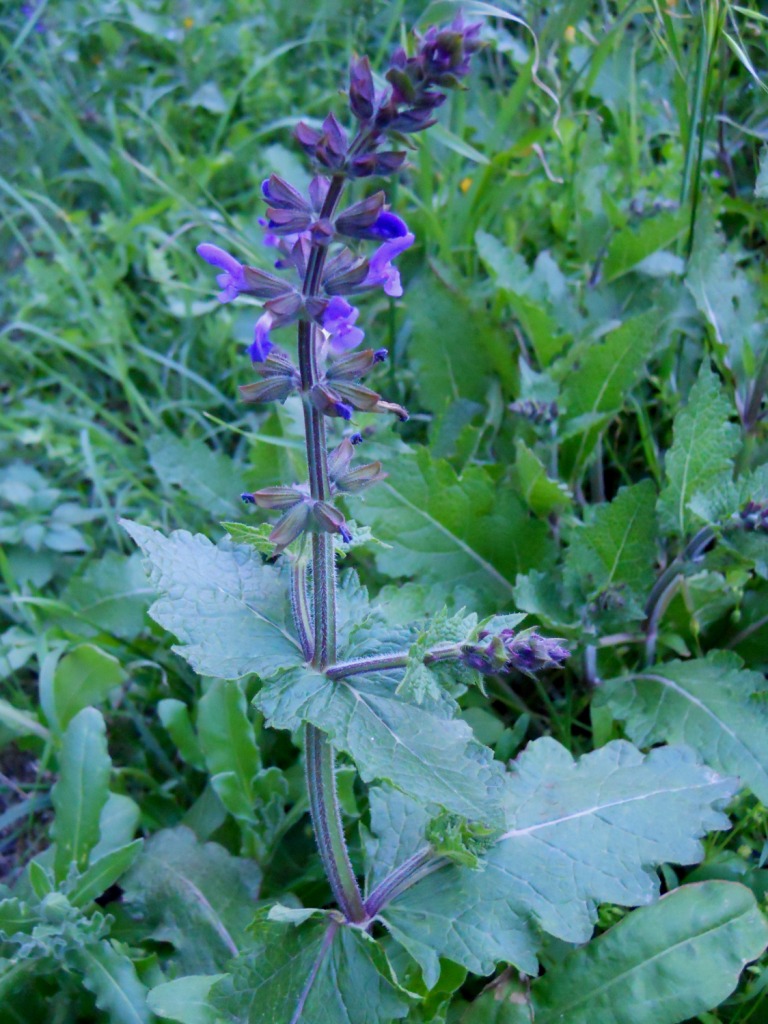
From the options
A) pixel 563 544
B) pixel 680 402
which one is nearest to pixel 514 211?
pixel 680 402

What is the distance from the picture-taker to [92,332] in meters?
3.45

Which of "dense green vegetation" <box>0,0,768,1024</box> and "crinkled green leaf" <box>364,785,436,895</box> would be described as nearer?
"crinkled green leaf" <box>364,785,436,895</box>

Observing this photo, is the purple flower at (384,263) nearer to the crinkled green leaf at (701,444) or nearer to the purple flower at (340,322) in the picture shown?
the purple flower at (340,322)

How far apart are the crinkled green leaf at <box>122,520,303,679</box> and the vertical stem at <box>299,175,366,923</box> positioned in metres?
0.10

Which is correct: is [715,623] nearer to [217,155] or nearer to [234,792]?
[234,792]

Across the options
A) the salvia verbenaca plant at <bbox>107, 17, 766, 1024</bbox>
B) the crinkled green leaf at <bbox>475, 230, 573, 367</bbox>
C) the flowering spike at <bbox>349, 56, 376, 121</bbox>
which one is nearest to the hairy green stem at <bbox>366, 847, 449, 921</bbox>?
→ the salvia verbenaca plant at <bbox>107, 17, 766, 1024</bbox>

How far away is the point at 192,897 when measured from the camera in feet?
6.52

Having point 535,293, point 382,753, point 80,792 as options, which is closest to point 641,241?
point 535,293

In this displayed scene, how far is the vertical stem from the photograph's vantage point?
1346mm

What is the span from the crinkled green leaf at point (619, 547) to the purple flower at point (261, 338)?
1146 millimetres

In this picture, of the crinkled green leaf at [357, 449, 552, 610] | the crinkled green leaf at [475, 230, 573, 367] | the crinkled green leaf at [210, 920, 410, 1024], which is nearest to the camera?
the crinkled green leaf at [210, 920, 410, 1024]

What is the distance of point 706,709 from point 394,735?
98 cm

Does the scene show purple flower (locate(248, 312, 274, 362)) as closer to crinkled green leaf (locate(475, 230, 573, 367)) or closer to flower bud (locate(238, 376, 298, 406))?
flower bud (locate(238, 376, 298, 406))

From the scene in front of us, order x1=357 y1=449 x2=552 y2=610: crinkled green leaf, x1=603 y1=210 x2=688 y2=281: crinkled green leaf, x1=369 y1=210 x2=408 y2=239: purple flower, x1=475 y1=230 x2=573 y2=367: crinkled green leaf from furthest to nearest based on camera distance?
x1=603 y1=210 x2=688 y2=281: crinkled green leaf < x1=475 y1=230 x2=573 y2=367: crinkled green leaf < x1=357 y1=449 x2=552 y2=610: crinkled green leaf < x1=369 y1=210 x2=408 y2=239: purple flower
